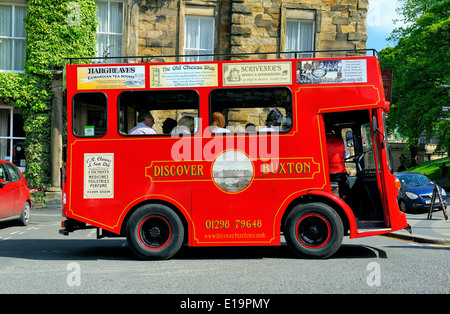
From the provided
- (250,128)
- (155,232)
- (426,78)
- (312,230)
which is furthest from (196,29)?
(426,78)

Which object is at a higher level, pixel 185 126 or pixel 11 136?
pixel 11 136

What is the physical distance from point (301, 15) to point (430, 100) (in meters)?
18.1

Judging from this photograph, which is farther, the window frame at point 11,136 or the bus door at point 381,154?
the window frame at point 11,136

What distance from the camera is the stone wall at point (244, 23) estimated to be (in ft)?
60.2

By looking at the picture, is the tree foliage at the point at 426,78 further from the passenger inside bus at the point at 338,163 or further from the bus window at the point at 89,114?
the bus window at the point at 89,114

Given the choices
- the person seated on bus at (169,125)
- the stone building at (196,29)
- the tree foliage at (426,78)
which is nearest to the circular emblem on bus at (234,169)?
the person seated on bus at (169,125)

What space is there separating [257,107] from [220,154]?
0.99 meters

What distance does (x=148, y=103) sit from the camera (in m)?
8.48

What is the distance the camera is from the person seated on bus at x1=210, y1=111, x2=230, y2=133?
8.19 metres

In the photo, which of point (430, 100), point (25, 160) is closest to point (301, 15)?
point (25, 160)

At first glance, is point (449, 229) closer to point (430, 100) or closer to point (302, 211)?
point (302, 211)

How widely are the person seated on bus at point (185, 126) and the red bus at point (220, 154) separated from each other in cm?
2

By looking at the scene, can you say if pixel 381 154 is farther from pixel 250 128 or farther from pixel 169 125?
pixel 169 125

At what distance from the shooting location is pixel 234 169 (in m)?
8.16
